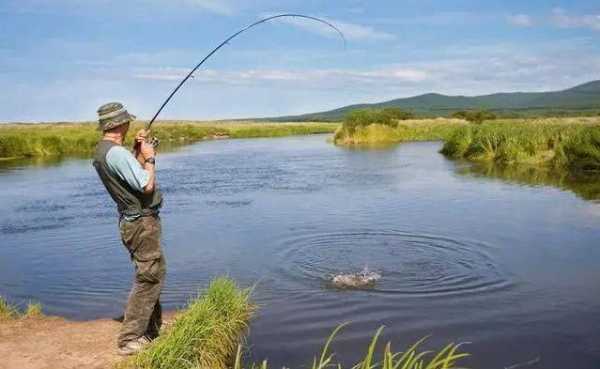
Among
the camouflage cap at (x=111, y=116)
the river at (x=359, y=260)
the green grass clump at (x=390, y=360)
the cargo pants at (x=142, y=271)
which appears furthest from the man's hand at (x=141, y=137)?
the river at (x=359, y=260)

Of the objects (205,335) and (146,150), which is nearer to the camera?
(146,150)

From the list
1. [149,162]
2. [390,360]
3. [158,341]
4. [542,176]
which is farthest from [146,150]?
[542,176]

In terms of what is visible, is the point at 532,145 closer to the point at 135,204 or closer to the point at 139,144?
the point at 139,144

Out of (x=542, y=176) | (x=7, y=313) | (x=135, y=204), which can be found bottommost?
(x=542, y=176)

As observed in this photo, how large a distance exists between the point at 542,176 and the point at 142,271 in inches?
712

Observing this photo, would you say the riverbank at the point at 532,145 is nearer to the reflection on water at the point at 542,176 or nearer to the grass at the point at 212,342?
the reflection on water at the point at 542,176

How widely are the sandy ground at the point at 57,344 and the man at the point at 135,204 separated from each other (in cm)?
24

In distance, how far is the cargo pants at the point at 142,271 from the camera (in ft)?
16.8

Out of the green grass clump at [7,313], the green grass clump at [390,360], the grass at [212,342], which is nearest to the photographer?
the green grass clump at [390,360]

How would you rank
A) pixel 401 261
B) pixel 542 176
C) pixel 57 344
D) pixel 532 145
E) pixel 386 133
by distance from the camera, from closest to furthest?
pixel 57 344 < pixel 401 261 < pixel 542 176 < pixel 532 145 < pixel 386 133

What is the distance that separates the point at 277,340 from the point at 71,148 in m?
38.6

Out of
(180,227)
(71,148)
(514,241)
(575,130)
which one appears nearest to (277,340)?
(514,241)

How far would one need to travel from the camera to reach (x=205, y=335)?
18.0ft

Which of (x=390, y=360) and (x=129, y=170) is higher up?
(x=129, y=170)
